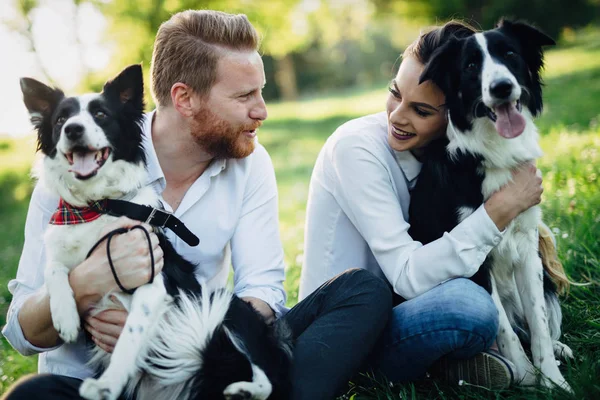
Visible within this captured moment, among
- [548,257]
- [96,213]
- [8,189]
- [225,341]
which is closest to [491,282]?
[548,257]

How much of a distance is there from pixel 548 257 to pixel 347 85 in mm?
32937

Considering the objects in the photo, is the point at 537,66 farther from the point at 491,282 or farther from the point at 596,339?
the point at 596,339

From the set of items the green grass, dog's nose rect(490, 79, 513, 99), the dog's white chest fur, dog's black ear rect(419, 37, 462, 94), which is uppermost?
dog's black ear rect(419, 37, 462, 94)

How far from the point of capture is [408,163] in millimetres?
2723

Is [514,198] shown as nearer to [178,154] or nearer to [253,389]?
[253,389]

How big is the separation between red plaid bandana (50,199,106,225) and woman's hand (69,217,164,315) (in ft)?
0.40

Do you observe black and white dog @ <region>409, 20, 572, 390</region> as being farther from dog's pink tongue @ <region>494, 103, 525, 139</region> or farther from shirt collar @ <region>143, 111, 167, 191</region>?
shirt collar @ <region>143, 111, 167, 191</region>

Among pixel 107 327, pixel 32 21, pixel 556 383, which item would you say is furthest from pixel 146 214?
pixel 32 21

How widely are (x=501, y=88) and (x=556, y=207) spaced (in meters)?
2.34

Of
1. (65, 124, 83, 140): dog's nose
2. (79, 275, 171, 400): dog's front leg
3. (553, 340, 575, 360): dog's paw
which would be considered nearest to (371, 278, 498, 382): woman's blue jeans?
(553, 340, 575, 360): dog's paw

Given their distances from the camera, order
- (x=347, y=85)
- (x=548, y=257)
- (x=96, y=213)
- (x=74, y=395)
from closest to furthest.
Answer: (x=74, y=395), (x=96, y=213), (x=548, y=257), (x=347, y=85)

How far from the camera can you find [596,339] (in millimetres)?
2611

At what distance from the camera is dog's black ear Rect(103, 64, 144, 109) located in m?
2.36

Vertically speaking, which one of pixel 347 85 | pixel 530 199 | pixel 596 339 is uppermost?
pixel 530 199
